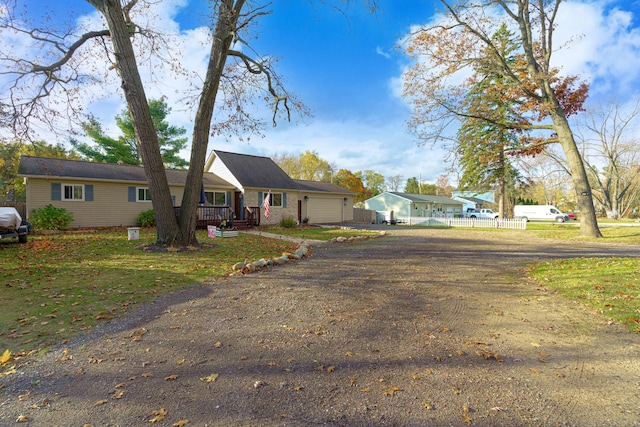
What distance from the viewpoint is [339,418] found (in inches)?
89.5

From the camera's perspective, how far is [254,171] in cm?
2295

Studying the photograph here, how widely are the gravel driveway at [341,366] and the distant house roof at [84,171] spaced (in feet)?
47.4

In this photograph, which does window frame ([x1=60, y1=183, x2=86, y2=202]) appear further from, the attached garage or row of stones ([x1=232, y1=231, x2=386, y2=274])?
the attached garage

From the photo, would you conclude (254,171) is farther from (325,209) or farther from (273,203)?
(325,209)

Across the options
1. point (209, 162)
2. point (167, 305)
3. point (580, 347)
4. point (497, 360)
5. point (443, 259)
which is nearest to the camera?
point (497, 360)

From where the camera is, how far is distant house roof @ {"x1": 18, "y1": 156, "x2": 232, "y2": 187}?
15.0m

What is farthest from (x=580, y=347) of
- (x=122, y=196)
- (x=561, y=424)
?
(x=122, y=196)

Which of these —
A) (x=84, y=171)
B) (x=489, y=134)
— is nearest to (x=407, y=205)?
(x=489, y=134)

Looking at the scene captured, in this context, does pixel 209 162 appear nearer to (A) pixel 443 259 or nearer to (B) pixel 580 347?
(A) pixel 443 259

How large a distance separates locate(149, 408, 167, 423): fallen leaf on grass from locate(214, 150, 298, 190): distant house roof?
1872 centimetres

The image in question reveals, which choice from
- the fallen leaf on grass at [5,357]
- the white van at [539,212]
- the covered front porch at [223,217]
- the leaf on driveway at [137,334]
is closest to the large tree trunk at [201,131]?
the covered front porch at [223,217]

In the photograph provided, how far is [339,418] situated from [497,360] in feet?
6.18

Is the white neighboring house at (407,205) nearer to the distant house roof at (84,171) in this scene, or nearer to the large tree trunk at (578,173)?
the large tree trunk at (578,173)

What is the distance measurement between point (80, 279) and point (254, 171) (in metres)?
17.3
